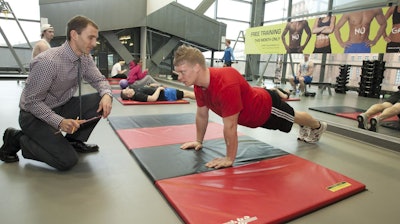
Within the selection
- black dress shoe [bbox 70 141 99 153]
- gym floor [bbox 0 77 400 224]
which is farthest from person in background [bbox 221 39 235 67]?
black dress shoe [bbox 70 141 99 153]

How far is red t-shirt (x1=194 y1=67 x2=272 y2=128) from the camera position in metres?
1.88

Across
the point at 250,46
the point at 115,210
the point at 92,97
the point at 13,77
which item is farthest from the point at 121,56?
the point at 115,210

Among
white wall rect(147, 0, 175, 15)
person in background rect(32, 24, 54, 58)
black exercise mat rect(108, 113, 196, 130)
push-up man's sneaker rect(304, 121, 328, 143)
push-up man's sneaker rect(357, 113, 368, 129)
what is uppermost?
white wall rect(147, 0, 175, 15)

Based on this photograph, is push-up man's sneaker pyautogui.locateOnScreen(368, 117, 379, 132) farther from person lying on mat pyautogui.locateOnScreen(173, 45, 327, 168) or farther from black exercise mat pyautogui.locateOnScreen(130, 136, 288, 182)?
black exercise mat pyautogui.locateOnScreen(130, 136, 288, 182)

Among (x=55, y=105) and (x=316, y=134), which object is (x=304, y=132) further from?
(x=55, y=105)

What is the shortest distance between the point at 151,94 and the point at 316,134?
3.02 metres

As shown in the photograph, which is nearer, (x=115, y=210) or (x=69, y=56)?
(x=115, y=210)

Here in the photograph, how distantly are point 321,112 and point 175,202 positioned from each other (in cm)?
360

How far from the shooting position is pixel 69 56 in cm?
195

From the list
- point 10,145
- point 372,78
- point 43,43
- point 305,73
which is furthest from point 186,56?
point 372,78

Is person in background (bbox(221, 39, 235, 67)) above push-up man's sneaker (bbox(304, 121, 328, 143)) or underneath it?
above

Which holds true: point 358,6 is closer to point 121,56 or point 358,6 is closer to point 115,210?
point 115,210

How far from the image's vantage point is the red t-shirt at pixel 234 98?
1.88m

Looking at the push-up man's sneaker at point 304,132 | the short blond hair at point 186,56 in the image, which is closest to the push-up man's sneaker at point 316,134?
the push-up man's sneaker at point 304,132
